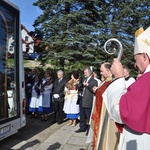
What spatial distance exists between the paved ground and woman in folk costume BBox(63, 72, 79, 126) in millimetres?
359

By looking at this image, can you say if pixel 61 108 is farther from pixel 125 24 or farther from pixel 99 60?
pixel 125 24

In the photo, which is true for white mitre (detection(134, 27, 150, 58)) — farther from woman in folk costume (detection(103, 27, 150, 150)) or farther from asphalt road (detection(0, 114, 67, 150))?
asphalt road (detection(0, 114, 67, 150))

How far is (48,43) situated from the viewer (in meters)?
15.5

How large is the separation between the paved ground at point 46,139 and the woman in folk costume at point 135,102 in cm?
355

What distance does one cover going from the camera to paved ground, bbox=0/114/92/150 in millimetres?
5363

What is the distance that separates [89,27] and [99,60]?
211 cm

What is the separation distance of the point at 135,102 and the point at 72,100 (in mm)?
6040

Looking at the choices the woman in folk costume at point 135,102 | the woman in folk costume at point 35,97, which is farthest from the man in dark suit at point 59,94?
the woman in folk costume at point 135,102

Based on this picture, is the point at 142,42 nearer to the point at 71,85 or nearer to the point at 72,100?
the point at 71,85

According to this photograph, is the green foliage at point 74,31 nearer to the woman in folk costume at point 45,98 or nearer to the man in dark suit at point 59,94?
the woman in folk costume at point 45,98

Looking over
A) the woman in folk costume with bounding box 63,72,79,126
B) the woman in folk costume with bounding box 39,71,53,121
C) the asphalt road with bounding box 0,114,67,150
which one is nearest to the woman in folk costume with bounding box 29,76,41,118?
the woman in folk costume with bounding box 39,71,53,121

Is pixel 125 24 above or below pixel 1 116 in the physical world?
above

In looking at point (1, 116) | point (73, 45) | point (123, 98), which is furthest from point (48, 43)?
point (123, 98)

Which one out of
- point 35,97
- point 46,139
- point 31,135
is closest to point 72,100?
point 35,97
